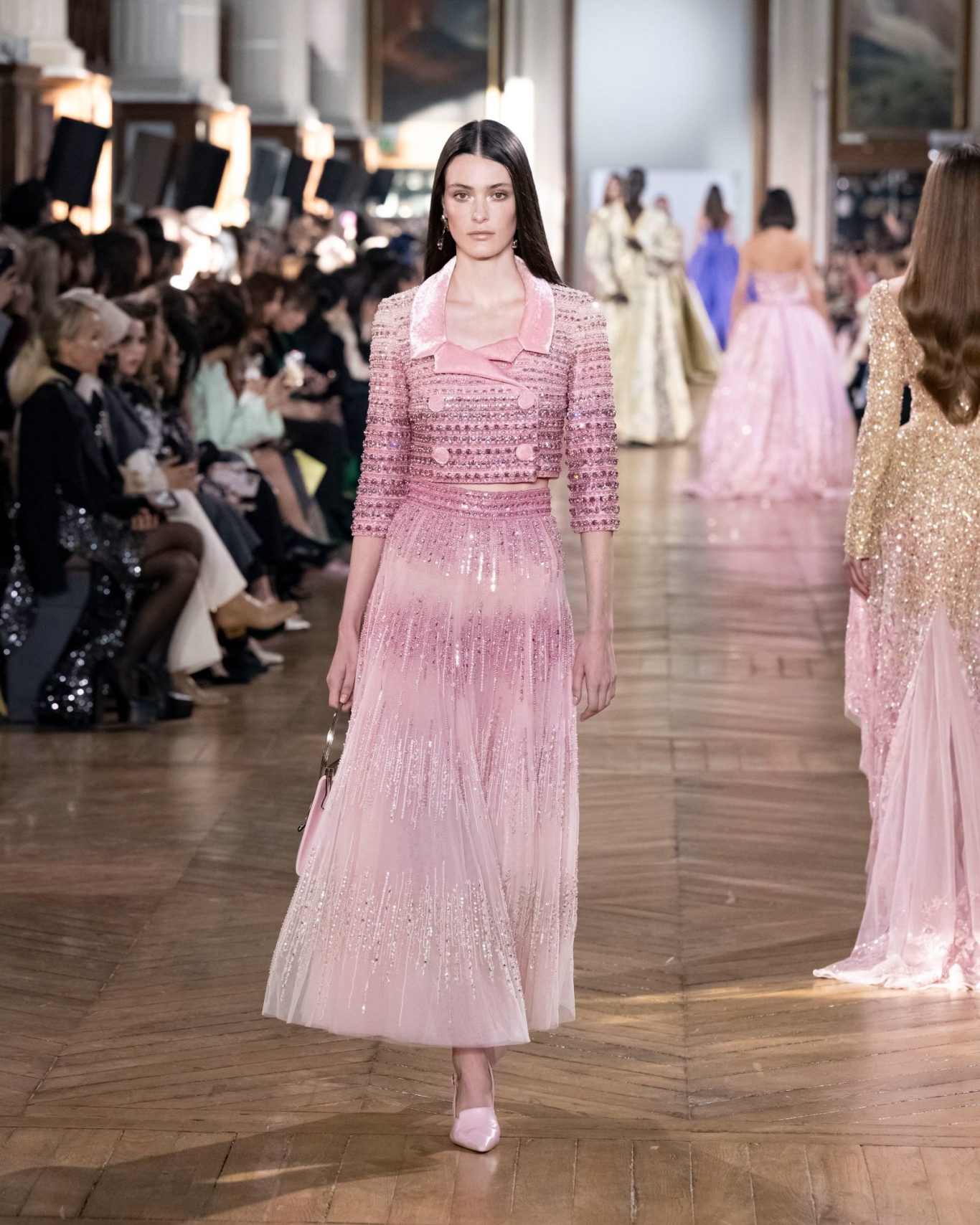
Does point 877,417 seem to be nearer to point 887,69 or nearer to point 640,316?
point 640,316

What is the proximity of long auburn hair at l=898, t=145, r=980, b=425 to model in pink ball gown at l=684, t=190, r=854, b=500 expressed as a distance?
7905 mm

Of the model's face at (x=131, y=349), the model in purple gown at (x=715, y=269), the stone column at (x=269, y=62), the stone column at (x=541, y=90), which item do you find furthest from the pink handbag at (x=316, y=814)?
the stone column at (x=541, y=90)

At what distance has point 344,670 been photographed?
312cm

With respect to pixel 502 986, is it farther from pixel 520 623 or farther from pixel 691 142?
pixel 691 142

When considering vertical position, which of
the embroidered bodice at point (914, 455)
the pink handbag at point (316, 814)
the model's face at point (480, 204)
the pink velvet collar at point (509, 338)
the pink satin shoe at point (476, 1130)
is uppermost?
the model's face at point (480, 204)

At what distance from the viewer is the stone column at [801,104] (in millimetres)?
23516

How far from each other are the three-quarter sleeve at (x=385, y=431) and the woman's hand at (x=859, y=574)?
3.75ft

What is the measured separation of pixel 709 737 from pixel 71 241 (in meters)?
2.86

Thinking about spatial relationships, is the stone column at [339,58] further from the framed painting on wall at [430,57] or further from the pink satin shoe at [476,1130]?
the pink satin shoe at [476,1130]

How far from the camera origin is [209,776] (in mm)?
5383

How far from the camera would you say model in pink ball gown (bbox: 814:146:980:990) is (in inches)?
148

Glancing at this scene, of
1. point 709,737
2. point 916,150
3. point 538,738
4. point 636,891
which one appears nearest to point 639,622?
point 709,737

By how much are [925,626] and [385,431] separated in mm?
1272

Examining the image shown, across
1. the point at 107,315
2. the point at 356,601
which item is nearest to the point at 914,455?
the point at 356,601
